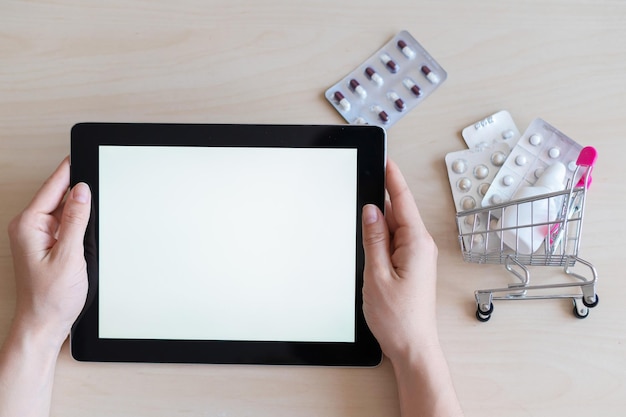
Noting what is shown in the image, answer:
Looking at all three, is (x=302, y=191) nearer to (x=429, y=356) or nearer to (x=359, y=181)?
(x=359, y=181)

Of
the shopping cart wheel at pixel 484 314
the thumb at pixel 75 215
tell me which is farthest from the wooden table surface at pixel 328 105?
the thumb at pixel 75 215

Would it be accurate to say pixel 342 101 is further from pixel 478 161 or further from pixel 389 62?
pixel 478 161

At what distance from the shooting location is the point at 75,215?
719mm

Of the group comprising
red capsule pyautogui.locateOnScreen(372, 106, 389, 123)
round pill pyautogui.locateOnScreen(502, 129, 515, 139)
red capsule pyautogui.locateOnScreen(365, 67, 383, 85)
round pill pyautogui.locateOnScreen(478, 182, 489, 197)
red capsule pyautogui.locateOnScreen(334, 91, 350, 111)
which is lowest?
round pill pyautogui.locateOnScreen(478, 182, 489, 197)

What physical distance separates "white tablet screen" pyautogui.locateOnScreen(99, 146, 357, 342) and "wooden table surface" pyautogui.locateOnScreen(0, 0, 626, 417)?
0.28 ft

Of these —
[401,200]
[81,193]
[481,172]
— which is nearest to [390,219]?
[401,200]

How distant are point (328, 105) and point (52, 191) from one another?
0.39 m

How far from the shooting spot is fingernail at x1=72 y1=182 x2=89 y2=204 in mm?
722

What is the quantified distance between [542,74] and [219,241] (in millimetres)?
514

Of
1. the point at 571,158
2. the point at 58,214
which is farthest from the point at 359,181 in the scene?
the point at 58,214

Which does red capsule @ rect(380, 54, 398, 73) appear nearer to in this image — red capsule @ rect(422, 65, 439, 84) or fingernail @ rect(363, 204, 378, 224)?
red capsule @ rect(422, 65, 439, 84)

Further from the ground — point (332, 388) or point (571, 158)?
point (571, 158)

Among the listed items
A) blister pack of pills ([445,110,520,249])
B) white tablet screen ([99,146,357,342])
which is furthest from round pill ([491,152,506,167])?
white tablet screen ([99,146,357,342])

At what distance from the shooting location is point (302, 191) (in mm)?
737
